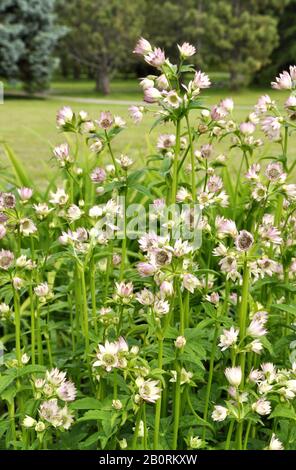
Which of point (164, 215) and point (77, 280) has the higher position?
point (164, 215)

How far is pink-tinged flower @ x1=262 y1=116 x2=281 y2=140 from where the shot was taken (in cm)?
170

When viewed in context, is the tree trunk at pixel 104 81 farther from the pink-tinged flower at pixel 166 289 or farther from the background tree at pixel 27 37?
the pink-tinged flower at pixel 166 289

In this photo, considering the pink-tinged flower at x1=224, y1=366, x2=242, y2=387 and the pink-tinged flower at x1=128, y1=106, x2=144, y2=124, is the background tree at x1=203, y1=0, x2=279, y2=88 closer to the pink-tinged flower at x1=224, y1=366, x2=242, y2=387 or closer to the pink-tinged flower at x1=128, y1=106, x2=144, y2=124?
the pink-tinged flower at x1=128, y1=106, x2=144, y2=124

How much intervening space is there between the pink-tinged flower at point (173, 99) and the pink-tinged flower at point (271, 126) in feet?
1.03

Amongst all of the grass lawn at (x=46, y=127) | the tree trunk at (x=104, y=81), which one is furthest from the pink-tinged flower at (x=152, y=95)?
the tree trunk at (x=104, y=81)

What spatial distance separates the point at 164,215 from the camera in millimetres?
1647

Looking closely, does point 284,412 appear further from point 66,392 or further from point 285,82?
point 285,82

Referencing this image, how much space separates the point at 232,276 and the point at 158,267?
1.05 ft

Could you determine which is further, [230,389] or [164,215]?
[164,215]

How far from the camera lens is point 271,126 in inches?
68.1

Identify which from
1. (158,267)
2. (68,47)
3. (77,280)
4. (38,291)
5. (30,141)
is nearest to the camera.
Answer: (158,267)

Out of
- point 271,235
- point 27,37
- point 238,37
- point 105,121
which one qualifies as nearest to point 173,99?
point 105,121
